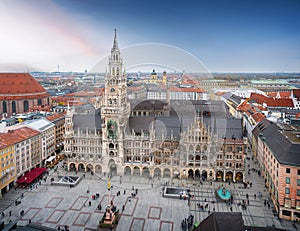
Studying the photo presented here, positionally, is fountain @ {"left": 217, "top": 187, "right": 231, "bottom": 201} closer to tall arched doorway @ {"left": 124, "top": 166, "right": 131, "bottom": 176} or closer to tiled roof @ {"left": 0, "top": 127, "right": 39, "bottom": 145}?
tall arched doorway @ {"left": 124, "top": 166, "right": 131, "bottom": 176}

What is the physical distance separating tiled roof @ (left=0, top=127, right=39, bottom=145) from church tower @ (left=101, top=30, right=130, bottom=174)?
2517 centimetres

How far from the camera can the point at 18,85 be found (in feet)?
546

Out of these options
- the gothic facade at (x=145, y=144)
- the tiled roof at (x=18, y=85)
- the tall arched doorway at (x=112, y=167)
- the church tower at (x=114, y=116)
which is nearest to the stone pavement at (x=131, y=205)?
the tall arched doorway at (x=112, y=167)

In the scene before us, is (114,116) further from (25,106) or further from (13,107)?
(13,107)

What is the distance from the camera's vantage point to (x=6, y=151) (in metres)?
77.0

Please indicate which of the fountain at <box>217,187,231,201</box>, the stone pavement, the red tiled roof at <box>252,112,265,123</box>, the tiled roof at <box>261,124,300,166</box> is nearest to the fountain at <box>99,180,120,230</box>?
the stone pavement

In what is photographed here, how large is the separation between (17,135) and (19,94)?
85.9 metres

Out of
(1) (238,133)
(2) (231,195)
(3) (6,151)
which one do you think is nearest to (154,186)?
(2) (231,195)

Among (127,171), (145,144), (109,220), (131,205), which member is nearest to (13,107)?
(127,171)

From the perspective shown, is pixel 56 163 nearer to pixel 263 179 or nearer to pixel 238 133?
pixel 238 133

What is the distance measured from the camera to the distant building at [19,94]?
159m

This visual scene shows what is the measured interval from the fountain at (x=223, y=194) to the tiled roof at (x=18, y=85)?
13396 centimetres

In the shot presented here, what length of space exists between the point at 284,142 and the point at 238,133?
54.4 feet

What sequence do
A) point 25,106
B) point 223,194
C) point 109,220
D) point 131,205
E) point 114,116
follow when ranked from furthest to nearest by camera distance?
point 25,106 → point 114,116 → point 223,194 → point 131,205 → point 109,220
